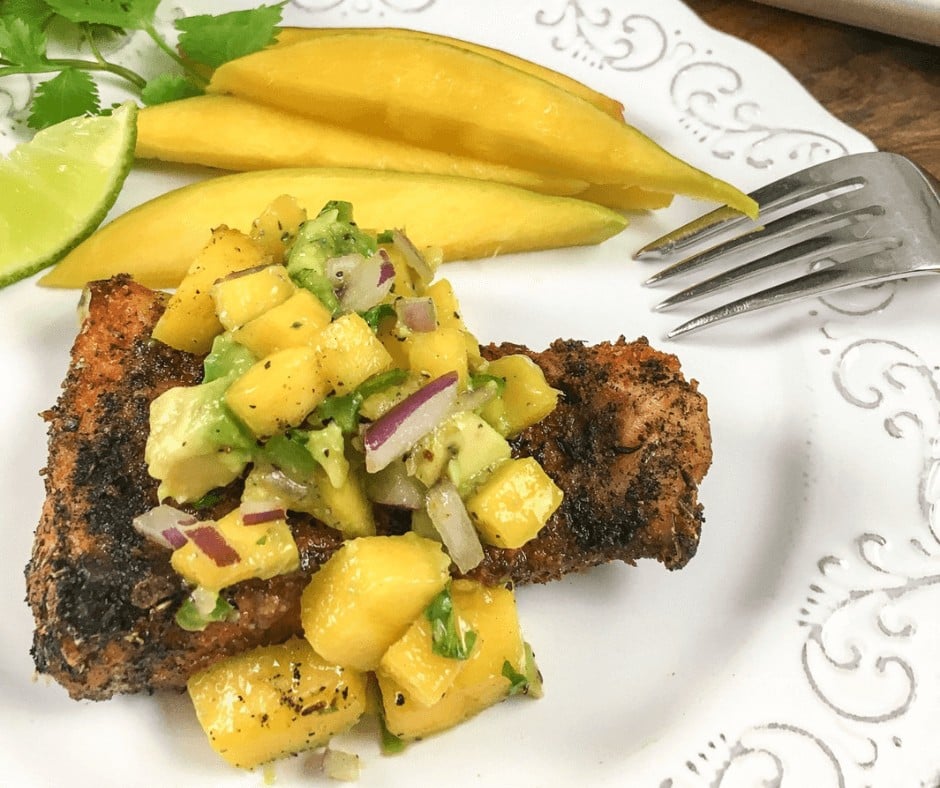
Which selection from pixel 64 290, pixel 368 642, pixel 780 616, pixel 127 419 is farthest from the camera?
pixel 64 290

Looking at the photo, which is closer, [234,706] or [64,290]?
[234,706]

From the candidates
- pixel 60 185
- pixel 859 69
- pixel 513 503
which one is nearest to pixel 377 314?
pixel 513 503

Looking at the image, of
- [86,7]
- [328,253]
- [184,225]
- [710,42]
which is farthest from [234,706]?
[710,42]

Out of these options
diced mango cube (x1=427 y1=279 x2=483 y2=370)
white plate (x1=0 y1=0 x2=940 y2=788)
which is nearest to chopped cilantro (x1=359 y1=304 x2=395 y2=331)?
diced mango cube (x1=427 y1=279 x2=483 y2=370)

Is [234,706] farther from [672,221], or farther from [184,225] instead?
[672,221]

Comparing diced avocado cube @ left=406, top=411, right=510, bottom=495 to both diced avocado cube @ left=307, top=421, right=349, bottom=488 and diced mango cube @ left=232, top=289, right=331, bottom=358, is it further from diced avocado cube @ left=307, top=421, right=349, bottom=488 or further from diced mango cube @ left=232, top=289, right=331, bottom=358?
diced mango cube @ left=232, top=289, right=331, bottom=358

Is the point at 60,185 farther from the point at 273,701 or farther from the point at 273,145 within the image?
the point at 273,701
